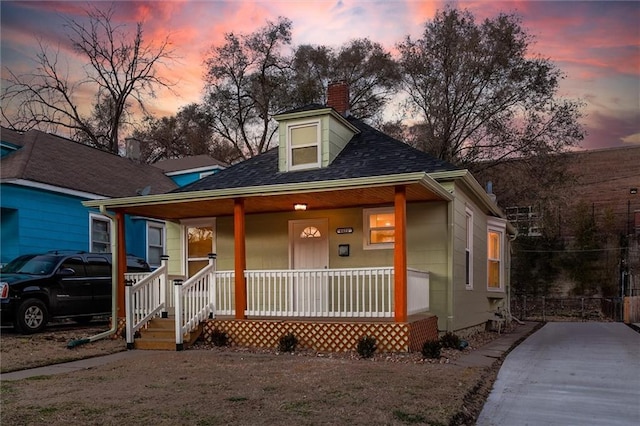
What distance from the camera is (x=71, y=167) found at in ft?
54.2

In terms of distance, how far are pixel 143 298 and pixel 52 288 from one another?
243 centimetres

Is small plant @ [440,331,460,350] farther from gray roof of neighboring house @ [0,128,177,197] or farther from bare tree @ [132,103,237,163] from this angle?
bare tree @ [132,103,237,163]

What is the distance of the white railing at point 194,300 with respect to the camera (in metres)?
9.78

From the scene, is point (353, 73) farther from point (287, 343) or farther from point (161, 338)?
point (287, 343)

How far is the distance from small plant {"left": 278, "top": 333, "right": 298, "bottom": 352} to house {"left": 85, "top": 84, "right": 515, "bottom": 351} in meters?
0.19

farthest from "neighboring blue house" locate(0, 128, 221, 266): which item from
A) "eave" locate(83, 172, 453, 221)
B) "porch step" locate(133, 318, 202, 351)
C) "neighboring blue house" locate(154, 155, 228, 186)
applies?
"neighboring blue house" locate(154, 155, 228, 186)

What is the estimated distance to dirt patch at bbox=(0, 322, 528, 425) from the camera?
16.4 ft

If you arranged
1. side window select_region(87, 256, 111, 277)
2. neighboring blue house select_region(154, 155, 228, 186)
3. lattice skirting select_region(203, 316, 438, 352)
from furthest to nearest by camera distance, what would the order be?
neighboring blue house select_region(154, 155, 228, 186)
side window select_region(87, 256, 111, 277)
lattice skirting select_region(203, 316, 438, 352)

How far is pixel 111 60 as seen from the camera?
28.5 meters

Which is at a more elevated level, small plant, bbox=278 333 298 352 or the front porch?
the front porch

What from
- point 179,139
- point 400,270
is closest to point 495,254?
point 400,270

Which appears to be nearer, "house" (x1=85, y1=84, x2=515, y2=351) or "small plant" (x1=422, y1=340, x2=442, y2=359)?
"small plant" (x1=422, y1=340, x2=442, y2=359)

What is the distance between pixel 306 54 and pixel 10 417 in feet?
83.1

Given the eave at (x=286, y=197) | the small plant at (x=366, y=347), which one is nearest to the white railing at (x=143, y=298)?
the eave at (x=286, y=197)
